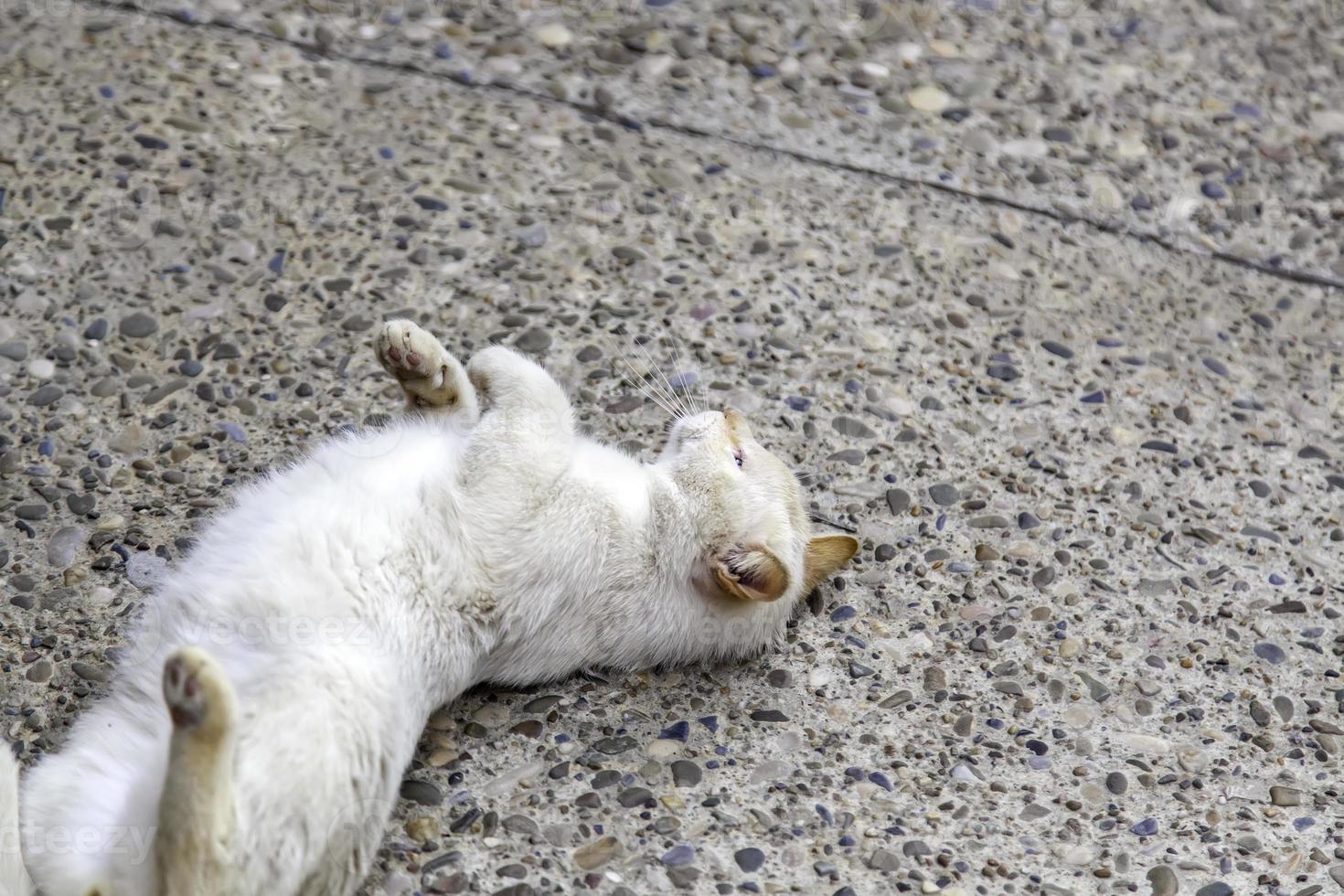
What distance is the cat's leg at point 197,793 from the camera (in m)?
2.24

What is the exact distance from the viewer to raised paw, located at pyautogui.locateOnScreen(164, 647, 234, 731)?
2.27 meters

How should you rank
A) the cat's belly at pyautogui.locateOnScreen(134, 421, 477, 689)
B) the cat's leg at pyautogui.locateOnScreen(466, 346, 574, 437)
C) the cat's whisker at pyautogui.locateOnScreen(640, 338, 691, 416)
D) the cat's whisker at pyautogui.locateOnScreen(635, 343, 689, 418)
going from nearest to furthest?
the cat's belly at pyautogui.locateOnScreen(134, 421, 477, 689), the cat's leg at pyautogui.locateOnScreen(466, 346, 574, 437), the cat's whisker at pyautogui.locateOnScreen(640, 338, 691, 416), the cat's whisker at pyautogui.locateOnScreen(635, 343, 689, 418)

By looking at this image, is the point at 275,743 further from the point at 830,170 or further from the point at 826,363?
the point at 830,170

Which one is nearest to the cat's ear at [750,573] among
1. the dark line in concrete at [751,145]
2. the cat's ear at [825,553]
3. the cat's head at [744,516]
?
the cat's head at [744,516]

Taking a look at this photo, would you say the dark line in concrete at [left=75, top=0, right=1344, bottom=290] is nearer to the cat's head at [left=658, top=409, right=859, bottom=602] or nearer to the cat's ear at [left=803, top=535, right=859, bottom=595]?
the cat's head at [left=658, top=409, right=859, bottom=602]

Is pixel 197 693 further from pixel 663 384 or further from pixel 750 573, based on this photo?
pixel 663 384

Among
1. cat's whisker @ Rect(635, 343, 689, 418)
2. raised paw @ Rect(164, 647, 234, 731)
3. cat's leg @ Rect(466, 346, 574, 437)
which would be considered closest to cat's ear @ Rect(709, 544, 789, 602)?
cat's leg @ Rect(466, 346, 574, 437)

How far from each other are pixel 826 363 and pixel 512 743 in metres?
1.62

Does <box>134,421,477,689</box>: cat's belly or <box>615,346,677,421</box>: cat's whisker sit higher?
<box>134,421,477,689</box>: cat's belly

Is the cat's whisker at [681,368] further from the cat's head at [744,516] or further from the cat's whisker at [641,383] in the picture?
the cat's head at [744,516]

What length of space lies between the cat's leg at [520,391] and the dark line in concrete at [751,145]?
1686mm

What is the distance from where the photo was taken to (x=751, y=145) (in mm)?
4672

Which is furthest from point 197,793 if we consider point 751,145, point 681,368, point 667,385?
point 751,145

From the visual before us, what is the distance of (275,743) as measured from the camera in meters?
2.38
